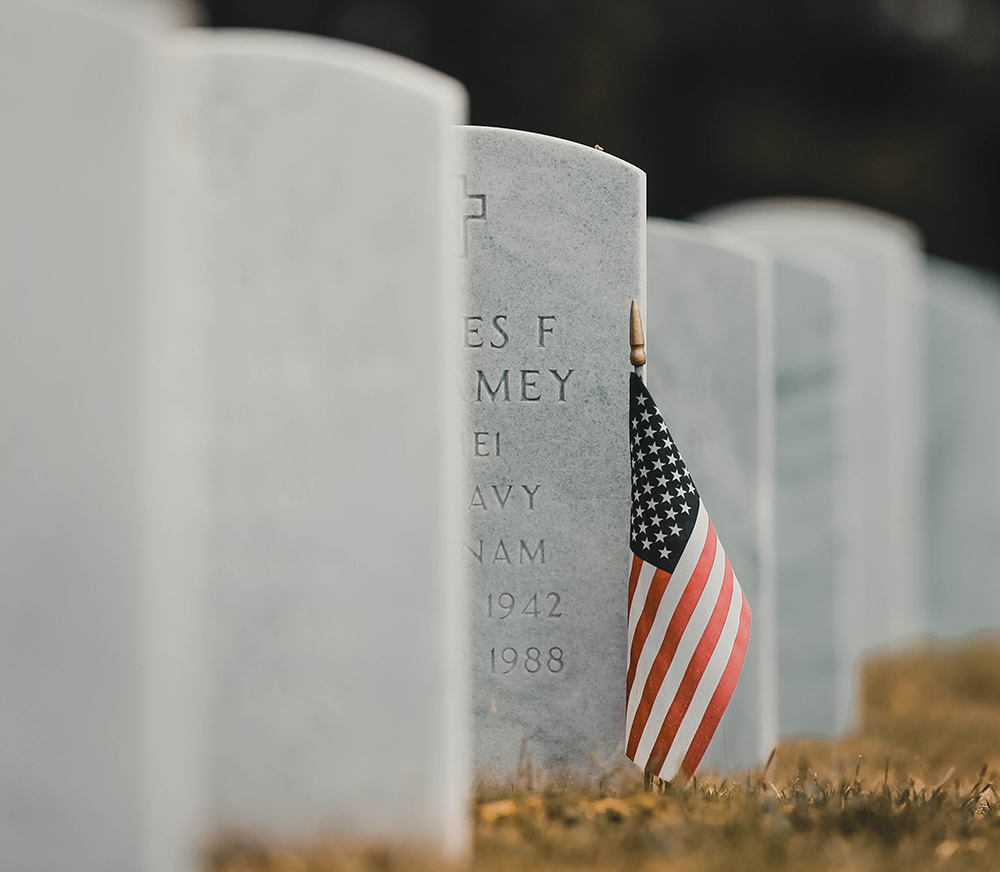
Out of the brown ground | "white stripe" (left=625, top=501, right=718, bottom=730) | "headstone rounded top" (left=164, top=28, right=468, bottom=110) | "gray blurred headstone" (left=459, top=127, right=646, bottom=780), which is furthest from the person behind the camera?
"gray blurred headstone" (left=459, top=127, right=646, bottom=780)

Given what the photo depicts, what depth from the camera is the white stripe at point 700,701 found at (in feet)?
12.5

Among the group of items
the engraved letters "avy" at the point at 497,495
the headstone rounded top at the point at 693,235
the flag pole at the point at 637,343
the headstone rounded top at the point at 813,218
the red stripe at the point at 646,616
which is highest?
the headstone rounded top at the point at 813,218

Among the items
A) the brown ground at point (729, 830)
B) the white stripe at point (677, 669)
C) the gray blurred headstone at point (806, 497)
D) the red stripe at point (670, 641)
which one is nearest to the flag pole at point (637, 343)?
the red stripe at point (670, 641)

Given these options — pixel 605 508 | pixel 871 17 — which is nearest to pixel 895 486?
pixel 605 508

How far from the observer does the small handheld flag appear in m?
3.80

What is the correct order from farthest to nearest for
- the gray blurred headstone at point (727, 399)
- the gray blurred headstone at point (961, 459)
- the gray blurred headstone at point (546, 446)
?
the gray blurred headstone at point (961, 459) < the gray blurred headstone at point (727, 399) < the gray blurred headstone at point (546, 446)

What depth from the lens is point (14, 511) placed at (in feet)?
7.77

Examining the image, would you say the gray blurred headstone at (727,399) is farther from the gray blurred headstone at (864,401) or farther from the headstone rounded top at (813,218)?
the headstone rounded top at (813,218)

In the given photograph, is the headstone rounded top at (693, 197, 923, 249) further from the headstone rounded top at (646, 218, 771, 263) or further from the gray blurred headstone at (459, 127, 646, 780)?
the gray blurred headstone at (459, 127, 646, 780)

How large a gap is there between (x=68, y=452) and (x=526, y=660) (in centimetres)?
188

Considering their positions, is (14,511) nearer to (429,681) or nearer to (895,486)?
(429,681)

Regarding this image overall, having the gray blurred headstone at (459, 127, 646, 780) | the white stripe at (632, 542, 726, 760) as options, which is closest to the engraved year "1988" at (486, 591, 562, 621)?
the gray blurred headstone at (459, 127, 646, 780)

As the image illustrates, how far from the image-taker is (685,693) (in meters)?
3.81

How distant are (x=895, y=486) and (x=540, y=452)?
186 inches
